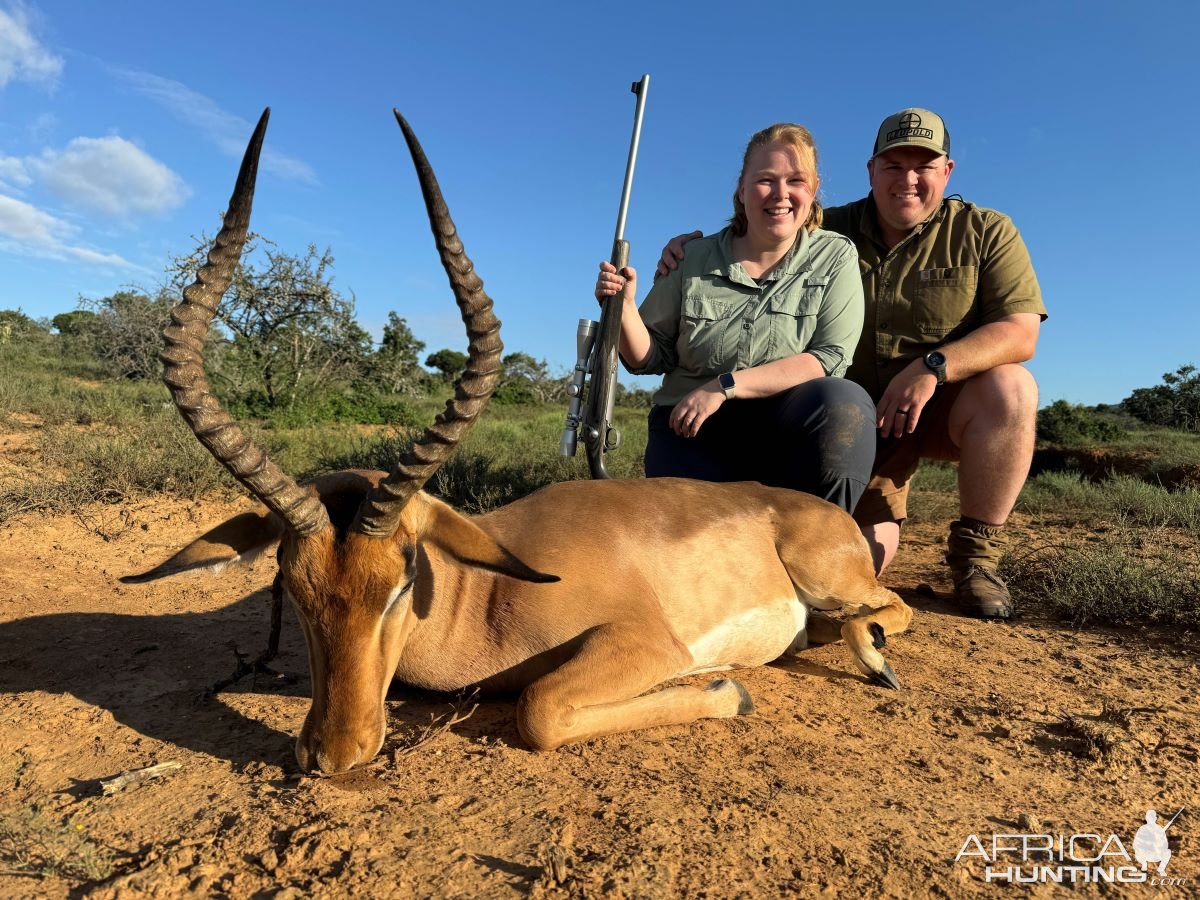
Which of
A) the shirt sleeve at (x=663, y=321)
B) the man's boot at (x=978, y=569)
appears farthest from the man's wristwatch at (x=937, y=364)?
the shirt sleeve at (x=663, y=321)

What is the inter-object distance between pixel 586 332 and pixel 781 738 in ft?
11.9

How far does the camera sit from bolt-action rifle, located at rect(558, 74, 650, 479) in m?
5.91

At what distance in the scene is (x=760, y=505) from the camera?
4.60m

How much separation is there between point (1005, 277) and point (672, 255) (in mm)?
2439

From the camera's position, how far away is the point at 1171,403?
22.5 metres

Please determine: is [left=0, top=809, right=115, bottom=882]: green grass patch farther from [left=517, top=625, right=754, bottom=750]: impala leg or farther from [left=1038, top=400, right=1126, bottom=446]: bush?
[left=1038, top=400, right=1126, bottom=446]: bush

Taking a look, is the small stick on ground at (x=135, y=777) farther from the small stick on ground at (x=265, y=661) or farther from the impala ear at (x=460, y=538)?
the impala ear at (x=460, y=538)

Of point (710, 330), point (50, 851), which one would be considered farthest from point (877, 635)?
point (50, 851)

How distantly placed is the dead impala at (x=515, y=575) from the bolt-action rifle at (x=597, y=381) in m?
1.57

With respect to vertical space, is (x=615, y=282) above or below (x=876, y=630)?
above

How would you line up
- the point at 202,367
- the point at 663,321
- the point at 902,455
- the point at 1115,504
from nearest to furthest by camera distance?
the point at 202,367 < the point at 663,321 < the point at 902,455 < the point at 1115,504

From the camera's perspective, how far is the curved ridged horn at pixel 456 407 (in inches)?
110

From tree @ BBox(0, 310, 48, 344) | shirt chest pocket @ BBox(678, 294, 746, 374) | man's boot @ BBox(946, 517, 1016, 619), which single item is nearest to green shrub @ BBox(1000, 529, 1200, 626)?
man's boot @ BBox(946, 517, 1016, 619)

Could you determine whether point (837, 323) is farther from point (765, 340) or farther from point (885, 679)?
point (885, 679)
